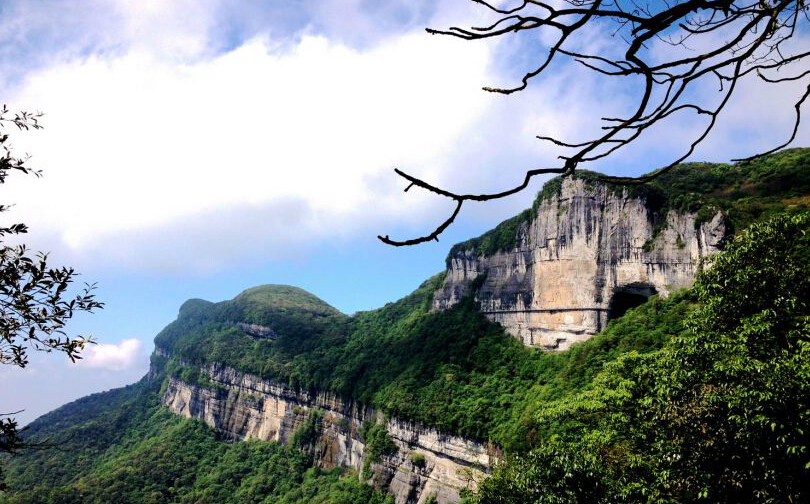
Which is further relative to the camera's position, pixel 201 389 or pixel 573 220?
pixel 201 389

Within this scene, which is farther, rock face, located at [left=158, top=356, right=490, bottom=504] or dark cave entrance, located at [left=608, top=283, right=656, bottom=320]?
rock face, located at [left=158, top=356, right=490, bottom=504]

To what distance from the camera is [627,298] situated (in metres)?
38.9

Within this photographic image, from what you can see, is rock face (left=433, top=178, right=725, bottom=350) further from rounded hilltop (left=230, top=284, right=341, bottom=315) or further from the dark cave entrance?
rounded hilltop (left=230, top=284, right=341, bottom=315)

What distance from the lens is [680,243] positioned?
34406 millimetres

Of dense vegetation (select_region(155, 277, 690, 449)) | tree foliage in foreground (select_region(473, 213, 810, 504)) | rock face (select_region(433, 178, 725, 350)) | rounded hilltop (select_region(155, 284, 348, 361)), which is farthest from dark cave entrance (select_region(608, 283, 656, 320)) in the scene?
rounded hilltop (select_region(155, 284, 348, 361))

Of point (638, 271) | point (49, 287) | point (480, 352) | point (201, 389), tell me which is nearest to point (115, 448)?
point (201, 389)

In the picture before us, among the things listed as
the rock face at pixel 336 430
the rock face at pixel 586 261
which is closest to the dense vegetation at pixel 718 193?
the rock face at pixel 586 261

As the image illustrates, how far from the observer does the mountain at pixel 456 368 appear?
33.2 metres

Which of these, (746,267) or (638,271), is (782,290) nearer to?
(746,267)

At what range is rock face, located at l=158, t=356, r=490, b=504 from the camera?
126 ft

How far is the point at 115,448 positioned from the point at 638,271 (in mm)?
75819

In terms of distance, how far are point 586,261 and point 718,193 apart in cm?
1361

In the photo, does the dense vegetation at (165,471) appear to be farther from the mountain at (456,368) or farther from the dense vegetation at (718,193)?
the dense vegetation at (718,193)

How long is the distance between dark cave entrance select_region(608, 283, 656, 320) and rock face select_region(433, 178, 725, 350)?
80 mm
